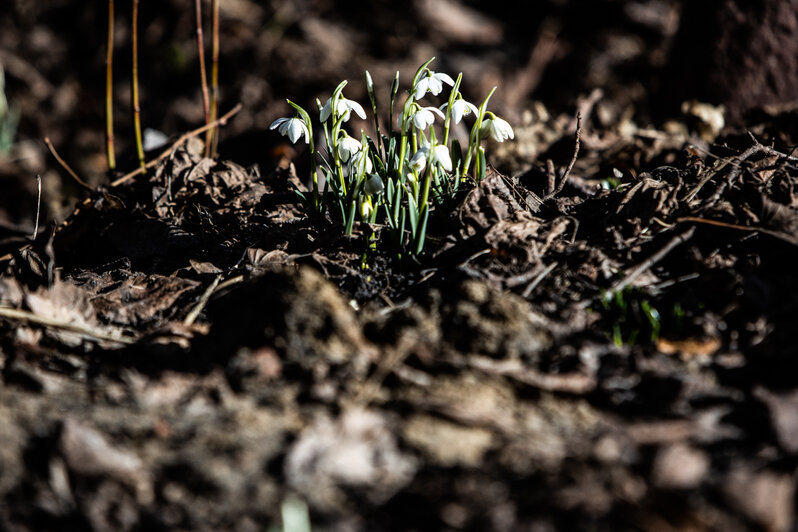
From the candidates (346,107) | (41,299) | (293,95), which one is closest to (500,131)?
(346,107)

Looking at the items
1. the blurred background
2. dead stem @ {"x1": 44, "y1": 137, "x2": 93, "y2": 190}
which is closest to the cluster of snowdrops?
dead stem @ {"x1": 44, "y1": 137, "x2": 93, "y2": 190}

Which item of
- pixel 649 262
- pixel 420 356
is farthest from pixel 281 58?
pixel 420 356

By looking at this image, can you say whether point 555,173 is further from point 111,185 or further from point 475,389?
point 111,185

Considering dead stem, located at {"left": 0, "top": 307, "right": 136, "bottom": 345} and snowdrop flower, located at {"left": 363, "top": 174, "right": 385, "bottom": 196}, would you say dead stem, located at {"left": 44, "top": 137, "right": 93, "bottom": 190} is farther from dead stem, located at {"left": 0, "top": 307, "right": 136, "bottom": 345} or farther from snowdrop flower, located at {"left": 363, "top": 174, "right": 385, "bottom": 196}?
snowdrop flower, located at {"left": 363, "top": 174, "right": 385, "bottom": 196}

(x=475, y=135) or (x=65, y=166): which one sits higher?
(x=475, y=135)

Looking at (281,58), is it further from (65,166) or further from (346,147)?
(346,147)

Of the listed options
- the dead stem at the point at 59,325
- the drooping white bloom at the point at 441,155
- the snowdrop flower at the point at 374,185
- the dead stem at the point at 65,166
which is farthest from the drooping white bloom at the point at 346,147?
the dead stem at the point at 65,166

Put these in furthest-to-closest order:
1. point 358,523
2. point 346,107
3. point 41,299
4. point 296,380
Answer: point 346,107 < point 41,299 < point 296,380 < point 358,523
